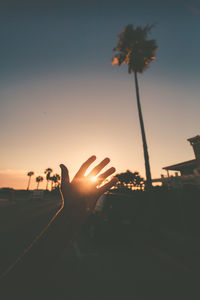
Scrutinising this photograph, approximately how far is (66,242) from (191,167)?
724 inches

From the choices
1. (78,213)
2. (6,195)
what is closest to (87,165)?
(78,213)

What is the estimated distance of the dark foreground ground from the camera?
3.03 metres

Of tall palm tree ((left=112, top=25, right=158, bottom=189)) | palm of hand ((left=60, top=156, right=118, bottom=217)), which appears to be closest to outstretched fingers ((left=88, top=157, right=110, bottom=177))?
palm of hand ((left=60, top=156, right=118, bottom=217))

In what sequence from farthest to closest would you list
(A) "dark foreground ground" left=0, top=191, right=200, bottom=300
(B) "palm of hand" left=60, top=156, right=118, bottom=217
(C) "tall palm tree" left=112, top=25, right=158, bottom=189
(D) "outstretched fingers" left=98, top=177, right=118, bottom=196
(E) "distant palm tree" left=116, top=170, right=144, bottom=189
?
(E) "distant palm tree" left=116, top=170, right=144, bottom=189, (C) "tall palm tree" left=112, top=25, right=158, bottom=189, (A) "dark foreground ground" left=0, top=191, right=200, bottom=300, (D) "outstretched fingers" left=98, top=177, right=118, bottom=196, (B) "palm of hand" left=60, top=156, right=118, bottom=217

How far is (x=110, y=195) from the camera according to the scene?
6.15 metres

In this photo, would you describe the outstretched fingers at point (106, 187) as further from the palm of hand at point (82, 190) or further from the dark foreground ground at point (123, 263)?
the dark foreground ground at point (123, 263)

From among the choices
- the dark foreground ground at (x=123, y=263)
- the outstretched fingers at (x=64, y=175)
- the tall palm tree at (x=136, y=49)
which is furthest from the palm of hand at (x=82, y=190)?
the tall palm tree at (x=136, y=49)

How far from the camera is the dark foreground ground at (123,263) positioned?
3.03m

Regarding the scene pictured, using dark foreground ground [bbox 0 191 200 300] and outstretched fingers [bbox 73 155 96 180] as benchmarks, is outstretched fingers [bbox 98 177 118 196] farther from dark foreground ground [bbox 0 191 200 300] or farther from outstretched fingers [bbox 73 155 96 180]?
dark foreground ground [bbox 0 191 200 300]

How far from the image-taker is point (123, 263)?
432cm

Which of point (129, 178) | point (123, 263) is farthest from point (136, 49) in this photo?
point (129, 178)

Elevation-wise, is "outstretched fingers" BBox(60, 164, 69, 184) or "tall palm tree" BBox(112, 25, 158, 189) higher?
"tall palm tree" BBox(112, 25, 158, 189)

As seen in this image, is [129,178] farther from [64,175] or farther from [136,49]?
[64,175]

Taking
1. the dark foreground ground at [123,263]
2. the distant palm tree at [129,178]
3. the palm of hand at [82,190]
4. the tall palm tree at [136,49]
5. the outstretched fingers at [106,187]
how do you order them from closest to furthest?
the palm of hand at [82,190]
the outstretched fingers at [106,187]
the dark foreground ground at [123,263]
the tall palm tree at [136,49]
the distant palm tree at [129,178]
